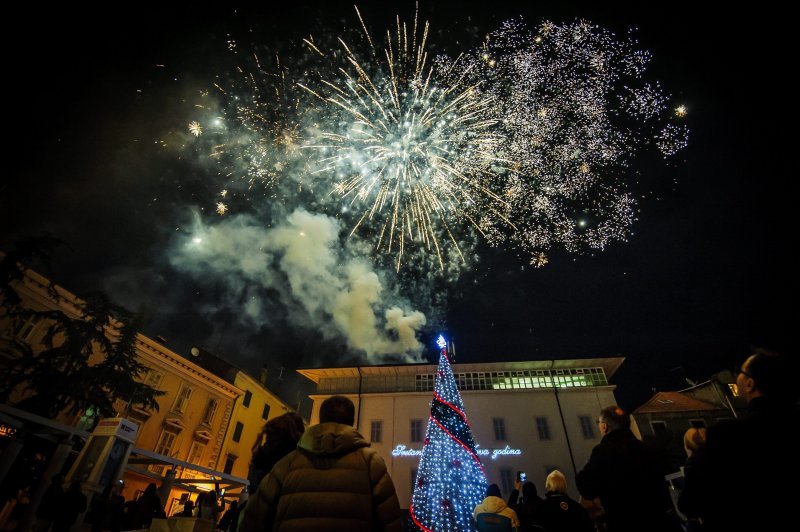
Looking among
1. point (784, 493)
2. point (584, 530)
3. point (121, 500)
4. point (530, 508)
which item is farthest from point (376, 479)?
point (121, 500)

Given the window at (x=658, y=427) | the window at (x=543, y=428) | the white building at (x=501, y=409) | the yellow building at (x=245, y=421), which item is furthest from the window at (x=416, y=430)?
the window at (x=658, y=427)

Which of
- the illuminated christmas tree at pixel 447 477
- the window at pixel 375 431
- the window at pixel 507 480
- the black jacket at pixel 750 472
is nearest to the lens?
the black jacket at pixel 750 472

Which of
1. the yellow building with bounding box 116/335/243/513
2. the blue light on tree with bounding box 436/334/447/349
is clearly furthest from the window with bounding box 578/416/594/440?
the yellow building with bounding box 116/335/243/513

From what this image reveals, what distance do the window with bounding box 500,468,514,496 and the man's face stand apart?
2370 cm

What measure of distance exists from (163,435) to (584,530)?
1002 inches

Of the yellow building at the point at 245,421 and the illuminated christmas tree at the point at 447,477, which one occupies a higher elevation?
the yellow building at the point at 245,421

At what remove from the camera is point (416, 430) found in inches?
948

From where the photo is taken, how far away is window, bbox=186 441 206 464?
22781 mm

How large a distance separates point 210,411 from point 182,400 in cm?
269

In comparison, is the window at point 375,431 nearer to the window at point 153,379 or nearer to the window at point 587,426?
the window at point 587,426

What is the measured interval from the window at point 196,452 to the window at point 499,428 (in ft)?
67.1

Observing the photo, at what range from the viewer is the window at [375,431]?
24.1 m

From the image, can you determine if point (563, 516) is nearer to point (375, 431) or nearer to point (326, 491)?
point (326, 491)

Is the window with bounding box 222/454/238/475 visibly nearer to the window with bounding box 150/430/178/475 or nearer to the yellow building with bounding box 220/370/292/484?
the yellow building with bounding box 220/370/292/484
